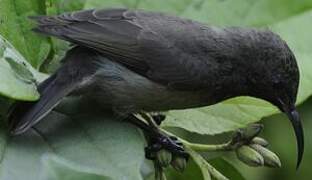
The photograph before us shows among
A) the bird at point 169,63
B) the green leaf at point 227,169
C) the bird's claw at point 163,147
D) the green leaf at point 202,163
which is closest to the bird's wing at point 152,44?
the bird at point 169,63

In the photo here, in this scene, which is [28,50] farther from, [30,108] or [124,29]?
[124,29]

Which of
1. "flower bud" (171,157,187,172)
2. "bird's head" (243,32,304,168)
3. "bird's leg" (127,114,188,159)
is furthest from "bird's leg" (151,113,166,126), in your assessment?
"bird's head" (243,32,304,168)

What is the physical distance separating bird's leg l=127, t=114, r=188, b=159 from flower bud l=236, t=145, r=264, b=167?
0.63ft

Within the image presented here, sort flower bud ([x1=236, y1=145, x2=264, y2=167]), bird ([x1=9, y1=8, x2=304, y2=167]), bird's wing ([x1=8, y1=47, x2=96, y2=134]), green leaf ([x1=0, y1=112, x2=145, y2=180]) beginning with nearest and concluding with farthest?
green leaf ([x1=0, y1=112, x2=145, y2=180]) < bird's wing ([x1=8, y1=47, x2=96, y2=134]) < flower bud ([x1=236, y1=145, x2=264, y2=167]) < bird ([x1=9, y1=8, x2=304, y2=167])

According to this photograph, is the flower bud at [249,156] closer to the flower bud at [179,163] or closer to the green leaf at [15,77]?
the flower bud at [179,163]

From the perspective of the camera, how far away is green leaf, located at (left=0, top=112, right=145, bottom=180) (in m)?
2.25

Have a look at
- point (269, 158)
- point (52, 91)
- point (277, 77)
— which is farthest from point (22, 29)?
point (277, 77)

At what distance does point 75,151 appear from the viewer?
241 cm

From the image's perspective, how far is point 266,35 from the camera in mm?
3270

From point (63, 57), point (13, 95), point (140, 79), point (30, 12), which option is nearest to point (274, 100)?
point (140, 79)

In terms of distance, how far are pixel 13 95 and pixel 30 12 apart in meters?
0.69

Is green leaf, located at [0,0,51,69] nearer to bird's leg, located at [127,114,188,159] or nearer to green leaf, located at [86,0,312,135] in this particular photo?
green leaf, located at [86,0,312,135]

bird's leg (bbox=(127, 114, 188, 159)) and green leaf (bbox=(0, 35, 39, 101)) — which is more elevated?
green leaf (bbox=(0, 35, 39, 101))

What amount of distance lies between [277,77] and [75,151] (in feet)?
4.05
